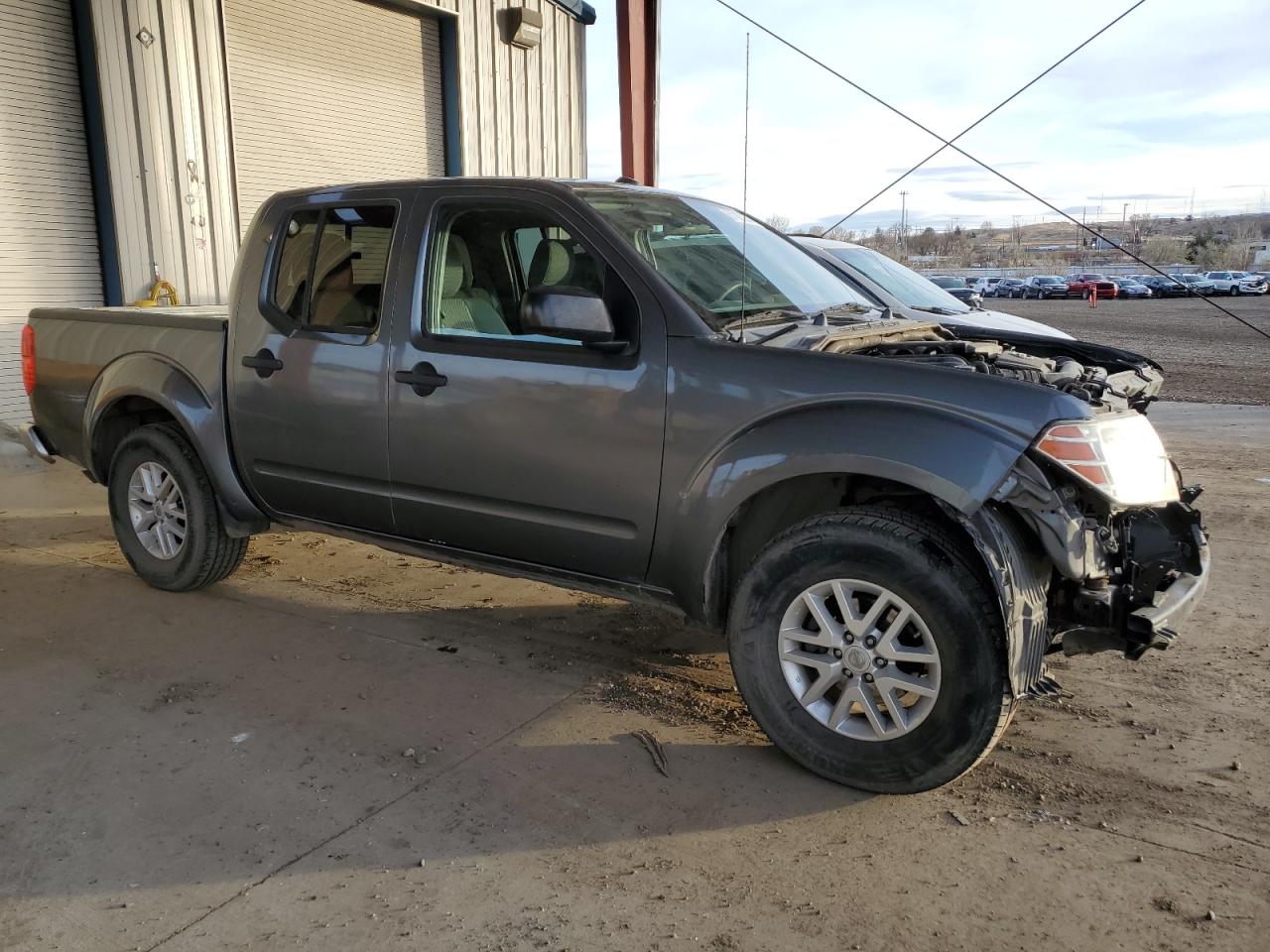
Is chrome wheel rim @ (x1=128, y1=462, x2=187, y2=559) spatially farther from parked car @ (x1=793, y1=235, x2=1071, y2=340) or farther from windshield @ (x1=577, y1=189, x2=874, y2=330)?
parked car @ (x1=793, y1=235, x2=1071, y2=340)

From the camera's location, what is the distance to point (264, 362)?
4.42 m

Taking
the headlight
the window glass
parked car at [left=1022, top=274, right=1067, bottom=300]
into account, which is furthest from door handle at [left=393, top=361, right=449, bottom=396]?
parked car at [left=1022, top=274, right=1067, bottom=300]

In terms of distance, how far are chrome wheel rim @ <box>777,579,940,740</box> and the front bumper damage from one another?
274 millimetres

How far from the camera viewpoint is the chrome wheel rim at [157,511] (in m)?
4.94

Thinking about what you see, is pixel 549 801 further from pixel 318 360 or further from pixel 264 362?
pixel 264 362

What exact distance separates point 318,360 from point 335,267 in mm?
420

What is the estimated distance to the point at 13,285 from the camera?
8.35 m

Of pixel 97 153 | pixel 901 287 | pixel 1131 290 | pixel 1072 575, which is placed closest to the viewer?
pixel 1072 575

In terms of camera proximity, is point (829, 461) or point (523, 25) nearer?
point (829, 461)

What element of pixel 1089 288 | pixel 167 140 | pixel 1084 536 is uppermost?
pixel 167 140

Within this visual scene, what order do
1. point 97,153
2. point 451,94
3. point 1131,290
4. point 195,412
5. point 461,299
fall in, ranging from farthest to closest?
point 1131,290, point 451,94, point 97,153, point 195,412, point 461,299

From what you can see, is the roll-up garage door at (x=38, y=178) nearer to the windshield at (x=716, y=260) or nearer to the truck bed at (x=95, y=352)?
the truck bed at (x=95, y=352)

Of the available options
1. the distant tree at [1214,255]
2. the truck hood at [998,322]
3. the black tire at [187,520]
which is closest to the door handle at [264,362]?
the black tire at [187,520]

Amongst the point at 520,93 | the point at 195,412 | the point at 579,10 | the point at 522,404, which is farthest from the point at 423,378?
the point at 579,10
